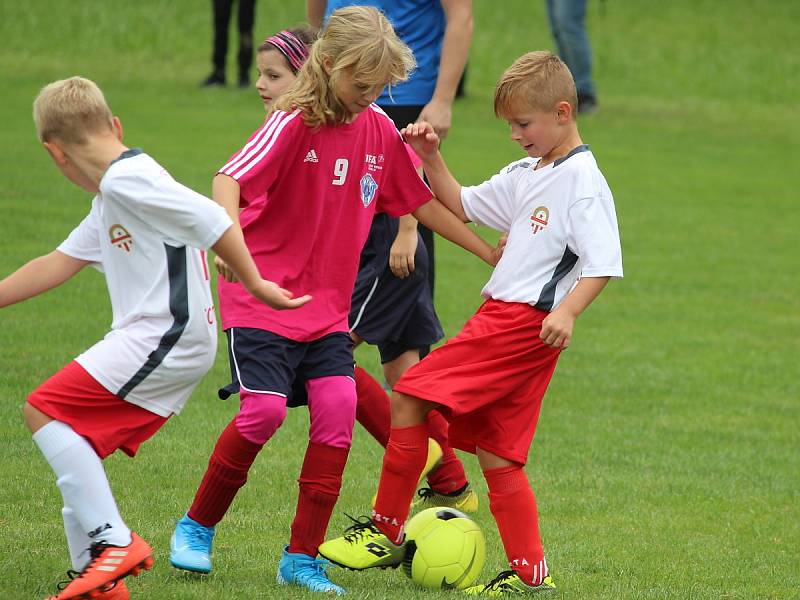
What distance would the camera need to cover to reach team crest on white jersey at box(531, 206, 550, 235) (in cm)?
427

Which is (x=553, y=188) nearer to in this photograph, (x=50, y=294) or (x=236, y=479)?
(x=236, y=479)

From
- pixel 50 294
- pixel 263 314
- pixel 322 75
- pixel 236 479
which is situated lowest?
pixel 50 294

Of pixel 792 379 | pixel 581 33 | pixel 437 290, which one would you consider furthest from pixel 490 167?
pixel 792 379

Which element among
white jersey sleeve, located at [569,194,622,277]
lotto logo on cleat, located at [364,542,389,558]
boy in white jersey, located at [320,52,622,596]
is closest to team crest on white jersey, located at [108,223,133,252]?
boy in white jersey, located at [320,52,622,596]

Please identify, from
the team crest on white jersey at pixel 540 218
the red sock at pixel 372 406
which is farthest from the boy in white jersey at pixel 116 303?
the red sock at pixel 372 406

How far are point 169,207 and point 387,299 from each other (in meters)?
2.03

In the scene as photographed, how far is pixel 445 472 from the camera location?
527 centimetres

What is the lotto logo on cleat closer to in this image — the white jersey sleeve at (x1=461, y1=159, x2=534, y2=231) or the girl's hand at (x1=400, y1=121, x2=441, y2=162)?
the white jersey sleeve at (x1=461, y1=159, x2=534, y2=231)

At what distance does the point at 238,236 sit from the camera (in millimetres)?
3637

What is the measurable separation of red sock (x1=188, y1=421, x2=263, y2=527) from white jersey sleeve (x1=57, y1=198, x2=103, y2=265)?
0.71m

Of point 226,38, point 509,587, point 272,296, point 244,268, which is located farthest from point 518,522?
point 226,38

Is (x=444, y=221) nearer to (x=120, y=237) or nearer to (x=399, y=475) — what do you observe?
(x=399, y=475)

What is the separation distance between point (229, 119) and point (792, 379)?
9.32 metres

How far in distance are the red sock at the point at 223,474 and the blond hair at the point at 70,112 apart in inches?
40.8
